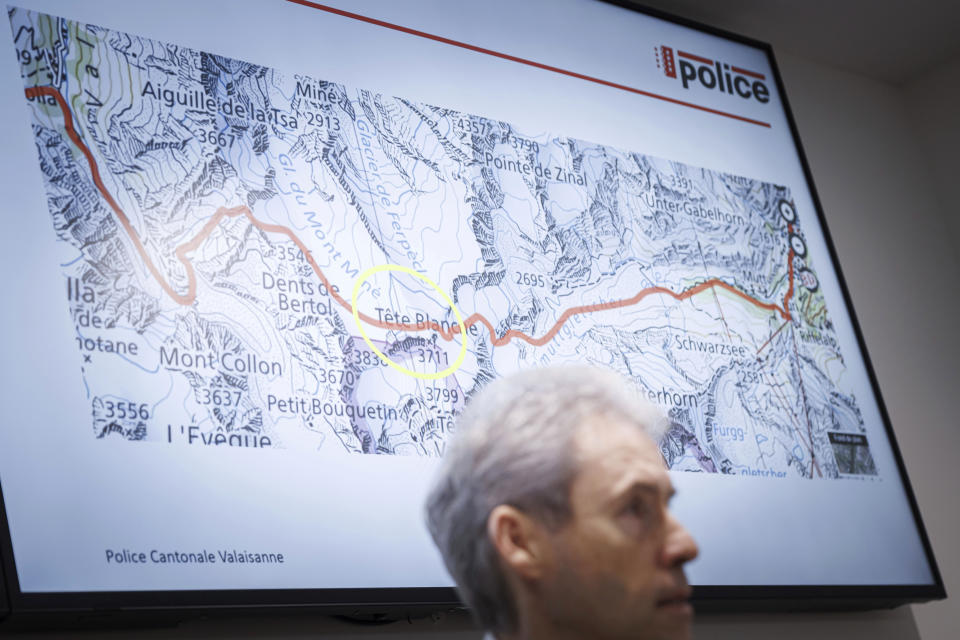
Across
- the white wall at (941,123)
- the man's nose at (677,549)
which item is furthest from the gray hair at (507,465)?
the white wall at (941,123)

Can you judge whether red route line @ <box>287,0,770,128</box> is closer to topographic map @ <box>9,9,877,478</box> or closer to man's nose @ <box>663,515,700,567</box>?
topographic map @ <box>9,9,877,478</box>

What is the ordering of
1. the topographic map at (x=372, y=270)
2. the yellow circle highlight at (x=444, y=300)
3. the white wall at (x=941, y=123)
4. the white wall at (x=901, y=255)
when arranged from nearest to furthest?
the topographic map at (x=372, y=270), the yellow circle highlight at (x=444, y=300), the white wall at (x=901, y=255), the white wall at (x=941, y=123)

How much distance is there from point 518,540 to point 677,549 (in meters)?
0.16

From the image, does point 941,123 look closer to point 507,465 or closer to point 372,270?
point 372,270

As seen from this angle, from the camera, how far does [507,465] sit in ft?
3.66

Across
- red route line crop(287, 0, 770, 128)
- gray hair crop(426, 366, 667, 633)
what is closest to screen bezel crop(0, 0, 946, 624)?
red route line crop(287, 0, 770, 128)

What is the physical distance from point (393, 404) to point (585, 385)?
670mm

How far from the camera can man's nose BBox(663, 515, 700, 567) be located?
3.47ft

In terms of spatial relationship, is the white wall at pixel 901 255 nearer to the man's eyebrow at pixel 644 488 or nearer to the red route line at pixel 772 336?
the red route line at pixel 772 336

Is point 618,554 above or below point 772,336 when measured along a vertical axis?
below

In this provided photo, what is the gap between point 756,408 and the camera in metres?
2.24

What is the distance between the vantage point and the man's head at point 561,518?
1040mm

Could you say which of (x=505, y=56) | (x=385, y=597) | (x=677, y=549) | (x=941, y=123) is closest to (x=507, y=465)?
(x=677, y=549)

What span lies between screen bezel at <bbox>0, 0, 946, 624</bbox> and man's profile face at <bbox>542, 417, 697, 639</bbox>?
0.66 m
